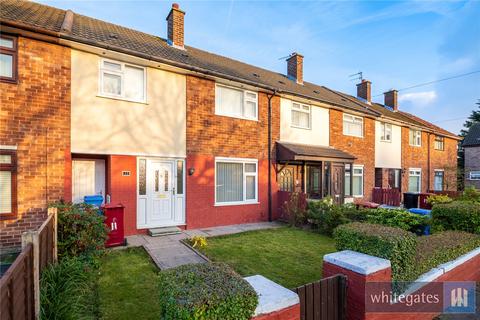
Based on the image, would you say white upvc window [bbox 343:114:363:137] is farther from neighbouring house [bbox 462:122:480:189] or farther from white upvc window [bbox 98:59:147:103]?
neighbouring house [bbox 462:122:480:189]

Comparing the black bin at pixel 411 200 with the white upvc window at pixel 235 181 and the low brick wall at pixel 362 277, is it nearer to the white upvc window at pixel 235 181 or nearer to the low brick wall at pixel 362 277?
the white upvc window at pixel 235 181

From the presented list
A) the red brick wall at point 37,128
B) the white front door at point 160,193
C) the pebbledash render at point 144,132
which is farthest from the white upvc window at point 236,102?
the red brick wall at point 37,128

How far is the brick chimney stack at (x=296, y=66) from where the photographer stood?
53.5ft

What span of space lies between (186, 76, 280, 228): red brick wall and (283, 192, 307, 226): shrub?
4.20ft

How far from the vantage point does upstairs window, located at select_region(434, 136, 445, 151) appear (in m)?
21.7

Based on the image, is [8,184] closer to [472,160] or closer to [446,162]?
[446,162]

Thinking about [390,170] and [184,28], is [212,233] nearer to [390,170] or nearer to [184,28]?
[184,28]

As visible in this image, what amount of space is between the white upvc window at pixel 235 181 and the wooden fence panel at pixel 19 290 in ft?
23.0

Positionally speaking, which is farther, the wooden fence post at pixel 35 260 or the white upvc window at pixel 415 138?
the white upvc window at pixel 415 138

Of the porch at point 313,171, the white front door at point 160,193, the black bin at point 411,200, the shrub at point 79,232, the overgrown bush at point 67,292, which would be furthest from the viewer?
the black bin at point 411,200

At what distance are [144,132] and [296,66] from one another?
11.4 meters

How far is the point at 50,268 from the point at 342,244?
461cm

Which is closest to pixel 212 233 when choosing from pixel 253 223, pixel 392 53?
pixel 253 223

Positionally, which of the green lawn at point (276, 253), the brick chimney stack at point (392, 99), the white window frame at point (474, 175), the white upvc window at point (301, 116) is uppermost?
the brick chimney stack at point (392, 99)
